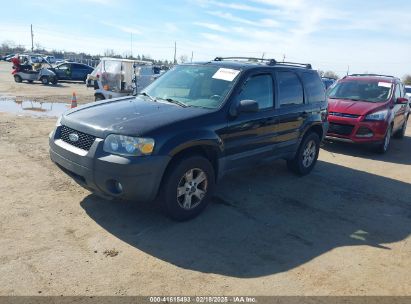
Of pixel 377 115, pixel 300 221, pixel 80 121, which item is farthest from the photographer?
pixel 377 115

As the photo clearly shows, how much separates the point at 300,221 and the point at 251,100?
170cm

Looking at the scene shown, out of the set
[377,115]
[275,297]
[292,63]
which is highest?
[292,63]

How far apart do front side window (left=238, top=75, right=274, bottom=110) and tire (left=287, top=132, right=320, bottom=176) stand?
1.40 metres

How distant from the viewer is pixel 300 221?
4.71m

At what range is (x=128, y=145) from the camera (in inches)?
152

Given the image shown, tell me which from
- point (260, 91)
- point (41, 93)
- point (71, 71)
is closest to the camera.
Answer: point (260, 91)

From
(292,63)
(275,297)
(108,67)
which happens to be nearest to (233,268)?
(275,297)

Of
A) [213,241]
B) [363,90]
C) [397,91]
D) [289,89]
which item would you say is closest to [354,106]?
[363,90]

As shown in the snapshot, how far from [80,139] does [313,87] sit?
4295 millimetres

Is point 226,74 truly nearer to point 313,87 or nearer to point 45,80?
point 313,87

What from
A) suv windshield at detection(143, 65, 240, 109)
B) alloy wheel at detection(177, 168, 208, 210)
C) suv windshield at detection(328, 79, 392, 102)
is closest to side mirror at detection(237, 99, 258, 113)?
suv windshield at detection(143, 65, 240, 109)

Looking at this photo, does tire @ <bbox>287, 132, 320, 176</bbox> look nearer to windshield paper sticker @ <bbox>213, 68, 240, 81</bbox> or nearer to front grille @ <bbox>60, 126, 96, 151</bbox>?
windshield paper sticker @ <bbox>213, 68, 240, 81</bbox>

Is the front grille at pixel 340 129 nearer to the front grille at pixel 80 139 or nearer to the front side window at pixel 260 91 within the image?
the front side window at pixel 260 91

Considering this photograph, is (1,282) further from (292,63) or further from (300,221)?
(292,63)
